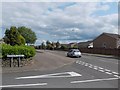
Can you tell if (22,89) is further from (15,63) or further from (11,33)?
(11,33)

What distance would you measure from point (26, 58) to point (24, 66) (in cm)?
133

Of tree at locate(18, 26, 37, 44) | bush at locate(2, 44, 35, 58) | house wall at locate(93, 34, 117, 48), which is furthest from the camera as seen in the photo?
tree at locate(18, 26, 37, 44)

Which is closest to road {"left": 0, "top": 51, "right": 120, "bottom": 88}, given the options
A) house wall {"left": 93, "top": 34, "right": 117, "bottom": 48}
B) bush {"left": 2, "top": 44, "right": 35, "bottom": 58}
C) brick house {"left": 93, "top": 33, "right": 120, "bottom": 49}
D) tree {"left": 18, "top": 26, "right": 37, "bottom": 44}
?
bush {"left": 2, "top": 44, "right": 35, "bottom": 58}

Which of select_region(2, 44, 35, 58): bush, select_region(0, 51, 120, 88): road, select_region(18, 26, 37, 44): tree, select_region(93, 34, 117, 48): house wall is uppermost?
select_region(18, 26, 37, 44): tree

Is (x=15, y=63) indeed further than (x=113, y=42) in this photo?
No

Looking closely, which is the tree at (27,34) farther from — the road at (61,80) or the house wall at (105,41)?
the road at (61,80)

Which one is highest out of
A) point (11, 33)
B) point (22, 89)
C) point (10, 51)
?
point (11, 33)

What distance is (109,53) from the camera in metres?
55.5

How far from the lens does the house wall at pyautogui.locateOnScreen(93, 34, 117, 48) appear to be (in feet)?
241

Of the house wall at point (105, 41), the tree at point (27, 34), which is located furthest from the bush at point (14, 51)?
the tree at point (27, 34)

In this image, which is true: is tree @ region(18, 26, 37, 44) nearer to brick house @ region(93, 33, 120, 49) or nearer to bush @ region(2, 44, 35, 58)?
brick house @ region(93, 33, 120, 49)

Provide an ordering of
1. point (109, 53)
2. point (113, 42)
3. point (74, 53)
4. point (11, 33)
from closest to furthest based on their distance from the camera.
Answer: point (74, 53)
point (109, 53)
point (11, 33)
point (113, 42)

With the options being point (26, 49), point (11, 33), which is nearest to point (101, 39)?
point (11, 33)

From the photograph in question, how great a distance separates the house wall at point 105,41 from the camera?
241 ft
